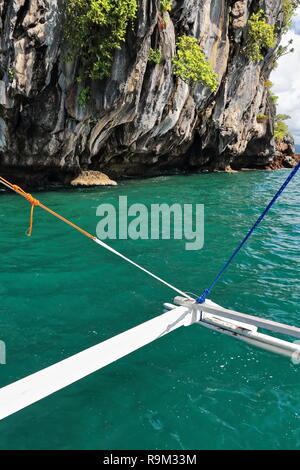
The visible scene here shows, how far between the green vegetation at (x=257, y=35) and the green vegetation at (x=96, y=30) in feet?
52.0

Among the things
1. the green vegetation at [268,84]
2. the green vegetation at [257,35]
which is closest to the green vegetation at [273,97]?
the green vegetation at [268,84]

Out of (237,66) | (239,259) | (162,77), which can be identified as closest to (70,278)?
(239,259)

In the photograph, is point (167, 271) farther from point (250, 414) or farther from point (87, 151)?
point (87, 151)

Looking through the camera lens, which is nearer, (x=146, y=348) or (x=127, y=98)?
(x=146, y=348)

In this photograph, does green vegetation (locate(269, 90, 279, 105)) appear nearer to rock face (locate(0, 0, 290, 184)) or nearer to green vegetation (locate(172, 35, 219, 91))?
rock face (locate(0, 0, 290, 184))

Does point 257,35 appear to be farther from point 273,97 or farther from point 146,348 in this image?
point 146,348

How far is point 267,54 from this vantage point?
98.0 ft

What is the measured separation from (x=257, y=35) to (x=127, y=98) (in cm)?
1605

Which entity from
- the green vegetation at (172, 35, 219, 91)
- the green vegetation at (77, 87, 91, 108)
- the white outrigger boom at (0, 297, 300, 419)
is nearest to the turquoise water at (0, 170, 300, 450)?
the white outrigger boom at (0, 297, 300, 419)

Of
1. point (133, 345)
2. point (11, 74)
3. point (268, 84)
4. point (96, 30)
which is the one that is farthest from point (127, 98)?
point (268, 84)

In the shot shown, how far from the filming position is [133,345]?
3539 millimetres

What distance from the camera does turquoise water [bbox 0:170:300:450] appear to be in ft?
10.6

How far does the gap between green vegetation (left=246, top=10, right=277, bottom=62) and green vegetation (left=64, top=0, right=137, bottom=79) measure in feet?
52.0

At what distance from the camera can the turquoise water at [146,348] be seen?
3.23m
